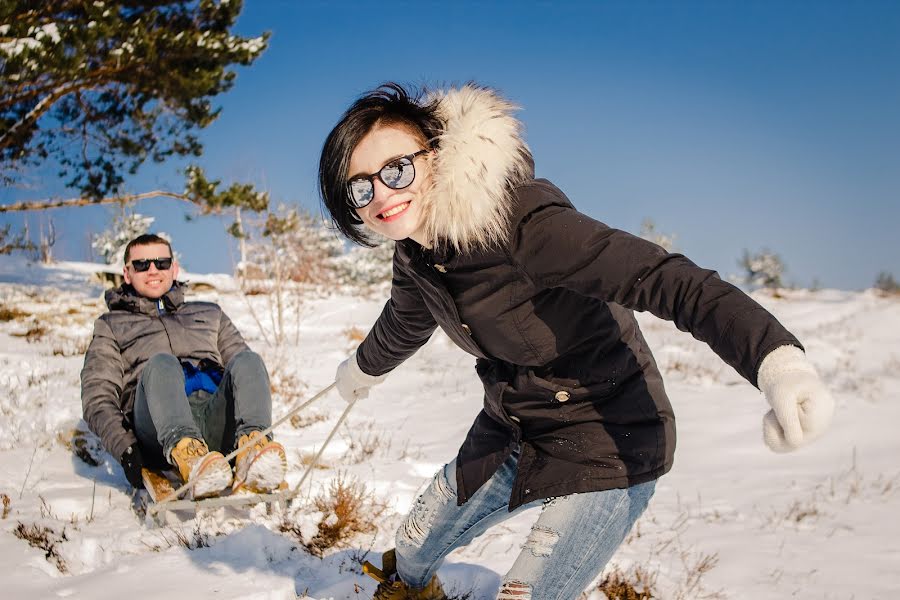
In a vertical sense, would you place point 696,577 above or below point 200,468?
below

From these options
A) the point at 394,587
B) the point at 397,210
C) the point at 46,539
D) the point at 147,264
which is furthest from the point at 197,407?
the point at 397,210

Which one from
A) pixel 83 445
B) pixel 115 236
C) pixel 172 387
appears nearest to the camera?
pixel 172 387

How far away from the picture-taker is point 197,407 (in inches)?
133

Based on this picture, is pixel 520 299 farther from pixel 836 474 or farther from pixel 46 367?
pixel 46 367

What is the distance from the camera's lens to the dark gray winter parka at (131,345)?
3125 millimetres

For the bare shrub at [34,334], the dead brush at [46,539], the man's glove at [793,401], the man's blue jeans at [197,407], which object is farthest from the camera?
the bare shrub at [34,334]

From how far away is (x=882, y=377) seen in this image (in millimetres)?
6520

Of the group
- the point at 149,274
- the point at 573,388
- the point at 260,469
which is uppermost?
the point at 149,274

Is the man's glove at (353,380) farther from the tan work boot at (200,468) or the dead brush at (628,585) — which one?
the dead brush at (628,585)

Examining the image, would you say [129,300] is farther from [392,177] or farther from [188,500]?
[392,177]

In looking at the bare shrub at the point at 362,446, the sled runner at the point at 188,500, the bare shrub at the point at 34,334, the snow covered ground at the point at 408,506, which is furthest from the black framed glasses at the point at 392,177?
the bare shrub at the point at 34,334

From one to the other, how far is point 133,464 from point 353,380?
53.6 inches

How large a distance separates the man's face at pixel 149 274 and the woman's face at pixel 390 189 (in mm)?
2383

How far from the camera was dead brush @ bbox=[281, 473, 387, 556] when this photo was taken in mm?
2625
